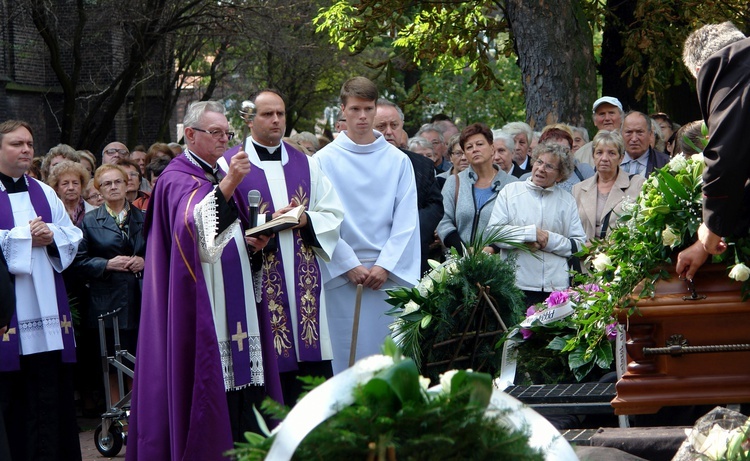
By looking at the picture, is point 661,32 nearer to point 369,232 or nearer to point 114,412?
point 369,232

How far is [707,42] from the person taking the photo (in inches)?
172

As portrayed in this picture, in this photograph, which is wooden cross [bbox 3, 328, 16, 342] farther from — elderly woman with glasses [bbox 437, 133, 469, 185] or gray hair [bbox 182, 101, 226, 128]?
elderly woman with glasses [bbox 437, 133, 469, 185]

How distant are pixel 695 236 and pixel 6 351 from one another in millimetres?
4566

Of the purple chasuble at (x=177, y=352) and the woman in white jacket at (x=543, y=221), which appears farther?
the woman in white jacket at (x=543, y=221)

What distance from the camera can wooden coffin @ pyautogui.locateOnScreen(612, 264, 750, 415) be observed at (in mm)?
4219

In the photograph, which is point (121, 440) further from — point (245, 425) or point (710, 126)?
point (710, 126)

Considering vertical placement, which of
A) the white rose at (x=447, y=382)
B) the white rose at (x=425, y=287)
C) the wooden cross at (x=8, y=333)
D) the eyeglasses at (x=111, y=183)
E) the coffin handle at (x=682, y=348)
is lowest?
the wooden cross at (x=8, y=333)

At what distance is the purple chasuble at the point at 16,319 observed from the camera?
707 centimetres

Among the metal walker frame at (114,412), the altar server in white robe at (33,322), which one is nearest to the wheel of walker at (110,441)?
the metal walker frame at (114,412)

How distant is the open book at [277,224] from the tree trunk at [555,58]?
6.96 m

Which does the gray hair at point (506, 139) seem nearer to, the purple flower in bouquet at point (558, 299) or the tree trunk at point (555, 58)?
the tree trunk at point (555, 58)

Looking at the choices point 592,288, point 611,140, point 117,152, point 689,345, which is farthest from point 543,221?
point 117,152

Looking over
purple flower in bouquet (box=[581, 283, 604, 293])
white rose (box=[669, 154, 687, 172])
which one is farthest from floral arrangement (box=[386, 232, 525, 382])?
white rose (box=[669, 154, 687, 172])

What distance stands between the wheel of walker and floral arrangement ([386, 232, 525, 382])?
9.85 ft
